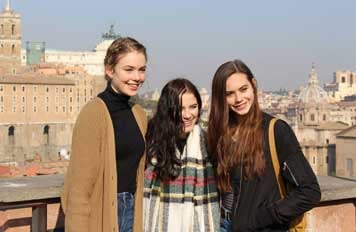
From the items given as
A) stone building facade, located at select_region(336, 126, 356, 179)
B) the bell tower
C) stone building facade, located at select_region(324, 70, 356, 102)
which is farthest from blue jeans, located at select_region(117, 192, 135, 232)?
stone building facade, located at select_region(324, 70, 356, 102)

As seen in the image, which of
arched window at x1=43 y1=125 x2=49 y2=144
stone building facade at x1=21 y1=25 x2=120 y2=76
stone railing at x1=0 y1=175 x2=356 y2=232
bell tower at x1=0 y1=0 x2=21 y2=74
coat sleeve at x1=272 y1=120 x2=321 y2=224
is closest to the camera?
coat sleeve at x1=272 y1=120 x2=321 y2=224

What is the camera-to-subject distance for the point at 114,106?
2146 millimetres

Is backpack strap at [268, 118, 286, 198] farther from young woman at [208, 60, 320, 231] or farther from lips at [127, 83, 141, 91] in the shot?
lips at [127, 83, 141, 91]

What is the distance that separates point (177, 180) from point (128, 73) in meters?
0.41

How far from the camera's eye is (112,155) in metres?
2.03

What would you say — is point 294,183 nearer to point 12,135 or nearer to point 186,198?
point 186,198

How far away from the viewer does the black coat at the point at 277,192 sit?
1981 millimetres

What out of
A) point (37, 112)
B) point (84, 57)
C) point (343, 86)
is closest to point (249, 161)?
point (37, 112)

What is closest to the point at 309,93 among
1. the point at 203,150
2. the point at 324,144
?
A: the point at 324,144

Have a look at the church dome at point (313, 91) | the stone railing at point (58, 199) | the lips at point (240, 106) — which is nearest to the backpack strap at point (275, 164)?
the lips at point (240, 106)

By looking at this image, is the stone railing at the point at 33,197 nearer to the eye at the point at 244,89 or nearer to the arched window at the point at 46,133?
the eye at the point at 244,89

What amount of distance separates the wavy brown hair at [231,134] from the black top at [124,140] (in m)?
0.26

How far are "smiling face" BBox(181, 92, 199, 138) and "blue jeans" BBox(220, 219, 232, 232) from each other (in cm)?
34

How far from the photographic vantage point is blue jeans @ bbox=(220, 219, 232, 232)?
2121mm
